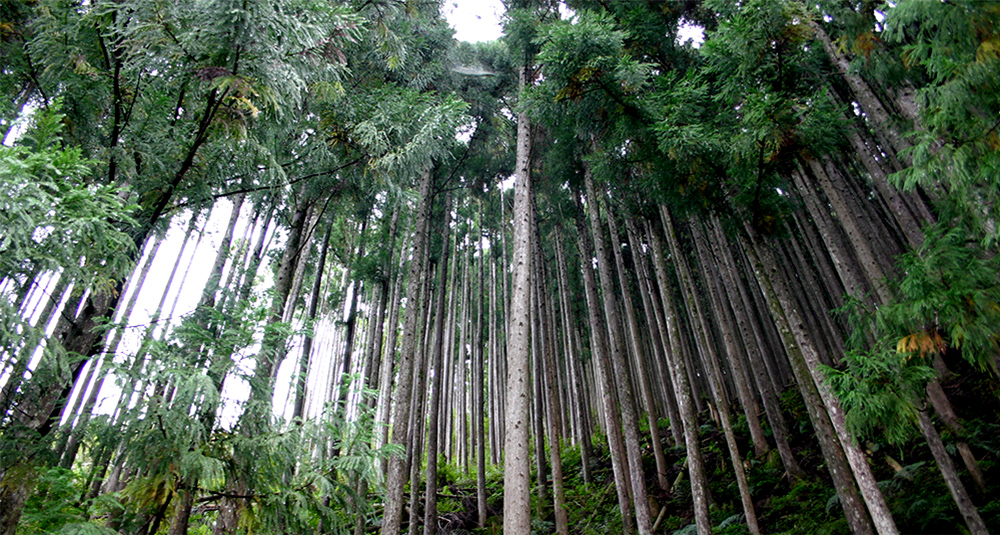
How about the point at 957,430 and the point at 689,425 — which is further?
the point at 689,425

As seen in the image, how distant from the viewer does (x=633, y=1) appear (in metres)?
8.38

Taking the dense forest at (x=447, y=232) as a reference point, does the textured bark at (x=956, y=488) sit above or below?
below

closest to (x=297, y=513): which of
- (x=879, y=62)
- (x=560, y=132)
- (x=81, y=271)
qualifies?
(x=81, y=271)

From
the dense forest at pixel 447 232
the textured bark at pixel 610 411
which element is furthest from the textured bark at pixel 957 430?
the textured bark at pixel 610 411

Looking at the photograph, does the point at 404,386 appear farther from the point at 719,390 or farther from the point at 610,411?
the point at 719,390

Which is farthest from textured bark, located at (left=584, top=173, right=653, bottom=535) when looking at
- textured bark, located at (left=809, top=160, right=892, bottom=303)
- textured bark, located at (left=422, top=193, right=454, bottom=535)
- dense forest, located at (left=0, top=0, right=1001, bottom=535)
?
textured bark, located at (left=422, top=193, right=454, bottom=535)

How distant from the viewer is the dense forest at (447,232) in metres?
3.27

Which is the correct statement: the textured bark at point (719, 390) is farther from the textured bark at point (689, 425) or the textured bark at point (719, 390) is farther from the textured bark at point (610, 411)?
the textured bark at point (610, 411)

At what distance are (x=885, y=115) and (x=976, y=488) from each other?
484 centimetres

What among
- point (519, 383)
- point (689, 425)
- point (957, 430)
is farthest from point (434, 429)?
point (957, 430)

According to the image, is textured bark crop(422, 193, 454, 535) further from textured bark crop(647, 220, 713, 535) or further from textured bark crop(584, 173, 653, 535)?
textured bark crop(647, 220, 713, 535)

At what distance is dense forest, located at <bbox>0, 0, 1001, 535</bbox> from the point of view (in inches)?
129

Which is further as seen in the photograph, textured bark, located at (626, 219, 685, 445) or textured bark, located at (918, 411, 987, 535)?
textured bark, located at (626, 219, 685, 445)

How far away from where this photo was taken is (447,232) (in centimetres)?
1137
